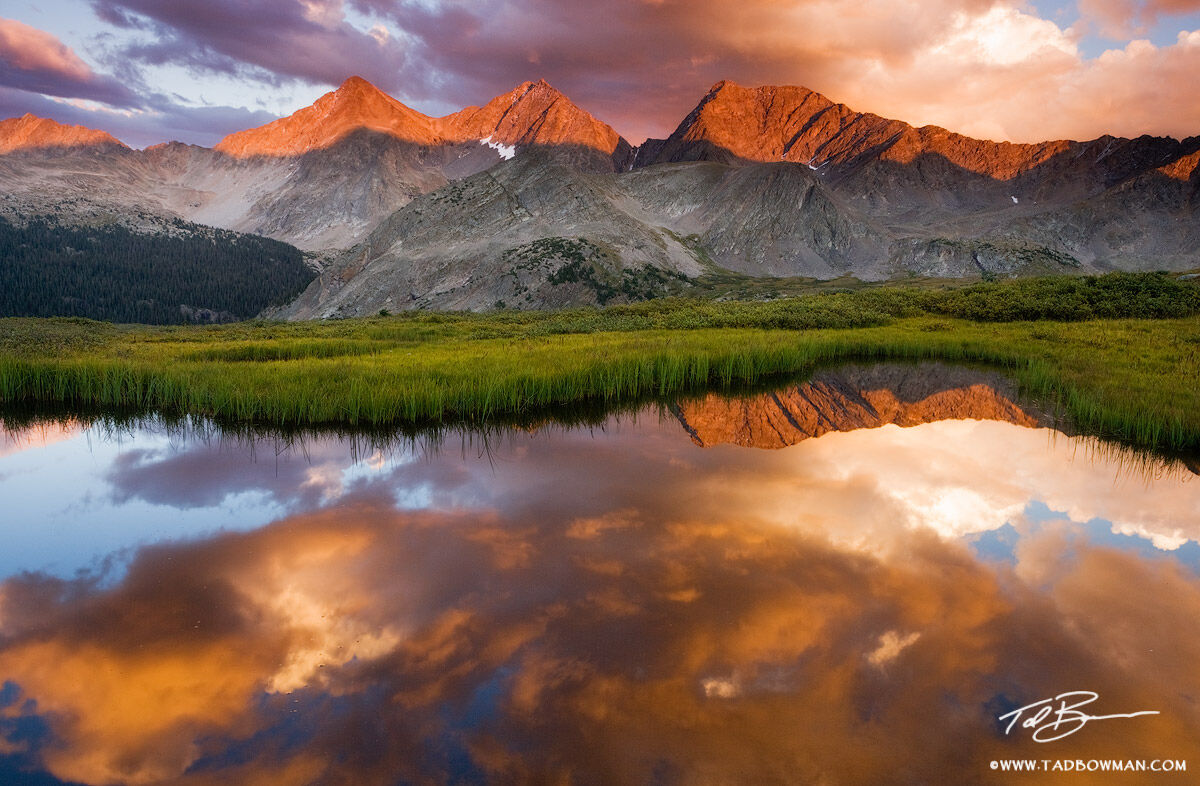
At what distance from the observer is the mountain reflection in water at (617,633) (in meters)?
5.16

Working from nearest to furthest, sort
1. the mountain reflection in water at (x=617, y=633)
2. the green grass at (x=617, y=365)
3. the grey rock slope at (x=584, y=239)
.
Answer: the mountain reflection in water at (x=617, y=633) < the green grass at (x=617, y=365) < the grey rock slope at (x=584, y=239)

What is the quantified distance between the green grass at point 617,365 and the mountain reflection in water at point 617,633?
192 inches

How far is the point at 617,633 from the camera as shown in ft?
22.1

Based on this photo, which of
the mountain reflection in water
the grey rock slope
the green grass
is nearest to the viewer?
the mountain reflection in water

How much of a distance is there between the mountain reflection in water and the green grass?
4871 millimetres

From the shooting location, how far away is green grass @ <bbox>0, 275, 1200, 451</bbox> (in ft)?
54.7

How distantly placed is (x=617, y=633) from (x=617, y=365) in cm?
1521

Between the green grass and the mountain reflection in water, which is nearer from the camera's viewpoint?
the mountain reflection in water
